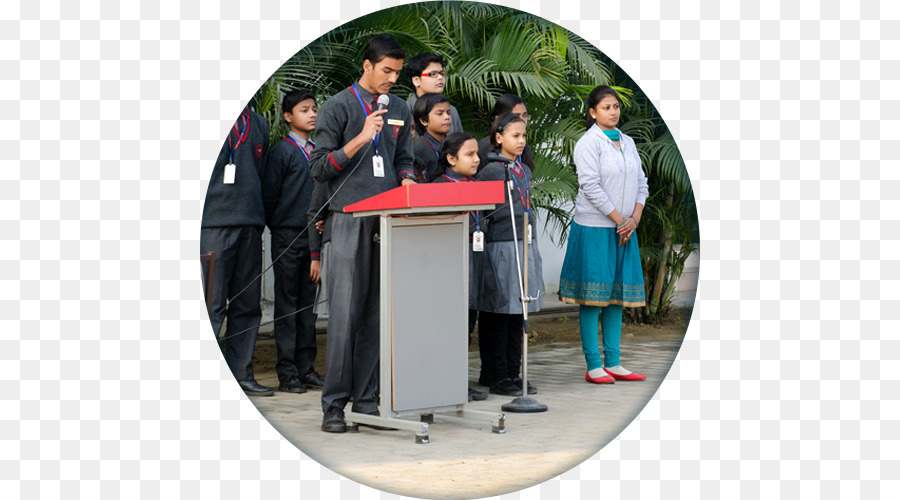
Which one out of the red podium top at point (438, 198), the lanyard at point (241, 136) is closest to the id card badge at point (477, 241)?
the red podium top at point (438, 198)

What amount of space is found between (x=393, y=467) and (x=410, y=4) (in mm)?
2123

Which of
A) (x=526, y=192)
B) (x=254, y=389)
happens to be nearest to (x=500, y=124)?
(x=526, y=192)

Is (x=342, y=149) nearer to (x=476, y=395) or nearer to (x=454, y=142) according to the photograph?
(x=454, y=142)

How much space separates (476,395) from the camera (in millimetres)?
6273

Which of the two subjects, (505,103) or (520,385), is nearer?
(505,103)

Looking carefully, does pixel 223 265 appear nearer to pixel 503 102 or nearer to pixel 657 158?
pixel 503 102

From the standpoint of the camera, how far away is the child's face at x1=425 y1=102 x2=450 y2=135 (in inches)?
245

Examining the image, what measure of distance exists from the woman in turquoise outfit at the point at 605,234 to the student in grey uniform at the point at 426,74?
0.70 metres

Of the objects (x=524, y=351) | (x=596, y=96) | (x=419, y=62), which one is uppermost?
(x=419, y=62)

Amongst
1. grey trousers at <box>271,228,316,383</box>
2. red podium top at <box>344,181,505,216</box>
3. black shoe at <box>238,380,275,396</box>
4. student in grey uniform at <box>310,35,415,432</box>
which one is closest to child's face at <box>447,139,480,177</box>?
student in grey uniform at <box>310,35,415,432</box>

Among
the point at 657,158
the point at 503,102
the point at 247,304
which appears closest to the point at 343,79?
the point at 503,102

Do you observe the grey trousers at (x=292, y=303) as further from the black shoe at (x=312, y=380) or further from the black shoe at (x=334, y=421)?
the black shoe at (x=334, y=421)

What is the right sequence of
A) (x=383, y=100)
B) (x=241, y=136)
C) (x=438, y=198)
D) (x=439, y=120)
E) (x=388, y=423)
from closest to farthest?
1. (x=438, y=198)
2. (x=383, y=100)
3. (x=388, y=423)
4. (x=241, y=136)
5. (x=439, y=120)

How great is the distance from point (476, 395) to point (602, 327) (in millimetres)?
683
